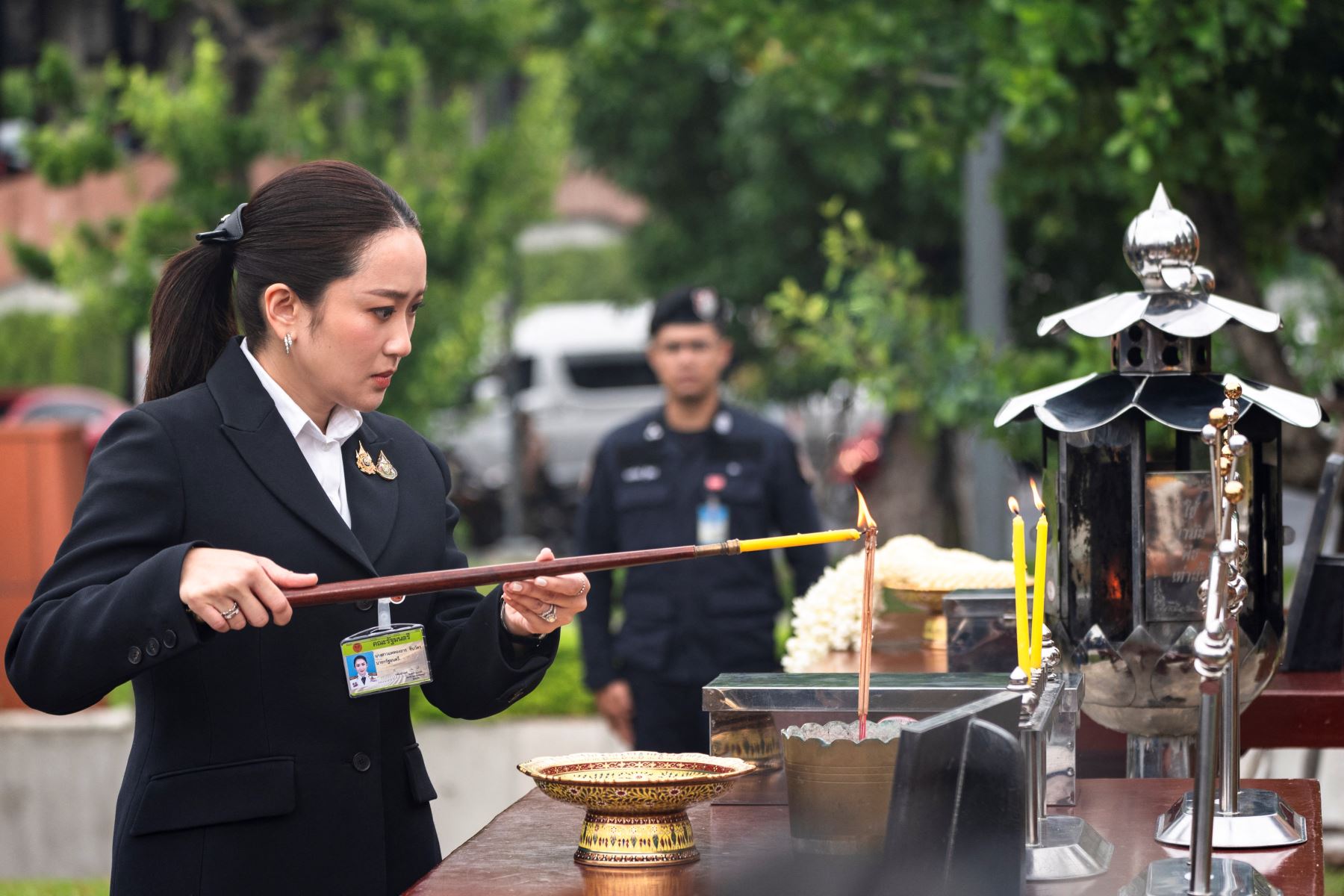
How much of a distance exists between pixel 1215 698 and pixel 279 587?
45.0 inches

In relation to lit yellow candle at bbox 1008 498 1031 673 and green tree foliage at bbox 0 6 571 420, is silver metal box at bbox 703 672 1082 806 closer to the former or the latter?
lit yellow candle at bbox 1008 498 1031 673

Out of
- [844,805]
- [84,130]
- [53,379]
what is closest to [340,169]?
[844,805]

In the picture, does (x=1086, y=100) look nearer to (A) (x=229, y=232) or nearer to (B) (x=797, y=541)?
(A) (x=229, y=232)

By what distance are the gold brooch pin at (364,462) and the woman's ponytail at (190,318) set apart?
263 millimetres

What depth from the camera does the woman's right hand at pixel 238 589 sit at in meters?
2.19

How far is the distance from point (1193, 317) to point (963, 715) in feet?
3.70

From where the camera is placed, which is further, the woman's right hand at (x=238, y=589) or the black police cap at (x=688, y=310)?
the black police cap at (x=688, y=310)

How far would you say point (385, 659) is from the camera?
102 inches

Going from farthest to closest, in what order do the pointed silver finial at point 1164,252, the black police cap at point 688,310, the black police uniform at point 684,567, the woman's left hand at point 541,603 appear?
the black police cap at point 688,310, the black police uniform at point 684,567, the pointed silver finial at point 1164,252, the woman's left hand at point 541,603

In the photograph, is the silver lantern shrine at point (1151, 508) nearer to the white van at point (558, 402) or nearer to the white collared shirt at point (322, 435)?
the white collared shirt at point (322, 435)

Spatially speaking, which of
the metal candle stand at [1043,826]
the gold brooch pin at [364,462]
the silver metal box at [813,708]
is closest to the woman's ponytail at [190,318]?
the gold brooch pin at [364,462]

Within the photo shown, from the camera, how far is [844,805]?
2115 millimetres

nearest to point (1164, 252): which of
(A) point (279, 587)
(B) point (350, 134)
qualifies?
(A) point (279, 587)

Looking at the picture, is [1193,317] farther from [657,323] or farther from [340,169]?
[657,323]
